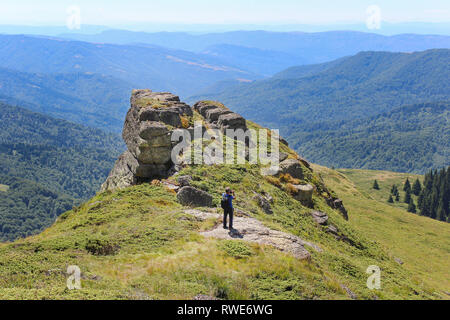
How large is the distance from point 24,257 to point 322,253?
16.0 meters

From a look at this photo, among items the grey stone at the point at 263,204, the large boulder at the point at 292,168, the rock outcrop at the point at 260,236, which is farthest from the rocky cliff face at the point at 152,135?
the rock outcrop at the point at 260,236

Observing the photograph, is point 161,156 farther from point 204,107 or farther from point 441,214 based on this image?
point 441,214

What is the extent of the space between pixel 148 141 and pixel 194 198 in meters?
9.31

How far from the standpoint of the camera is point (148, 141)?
100 feet

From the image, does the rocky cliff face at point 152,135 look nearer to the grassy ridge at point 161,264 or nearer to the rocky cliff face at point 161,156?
the rocky cliff face at point 161,156

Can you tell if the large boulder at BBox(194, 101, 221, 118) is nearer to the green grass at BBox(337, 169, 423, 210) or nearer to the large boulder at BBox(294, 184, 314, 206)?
the large boulder at BBox(294, 184, 314, 206)

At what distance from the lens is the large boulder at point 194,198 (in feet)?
78.5

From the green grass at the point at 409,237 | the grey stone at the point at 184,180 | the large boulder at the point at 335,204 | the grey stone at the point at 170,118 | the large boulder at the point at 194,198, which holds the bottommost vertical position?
the green grass at the point at 409,237

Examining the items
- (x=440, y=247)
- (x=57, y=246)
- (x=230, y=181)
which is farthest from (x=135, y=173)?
(x=440, y=247)

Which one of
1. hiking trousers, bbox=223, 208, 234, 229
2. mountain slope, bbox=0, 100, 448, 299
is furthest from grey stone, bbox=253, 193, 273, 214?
hiking trousers, bbox=223, 208, 234, 229

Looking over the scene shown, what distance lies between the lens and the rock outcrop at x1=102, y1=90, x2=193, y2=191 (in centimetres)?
3084

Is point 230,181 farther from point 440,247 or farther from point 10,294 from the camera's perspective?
point 440,247

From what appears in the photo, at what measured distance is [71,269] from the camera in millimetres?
13875

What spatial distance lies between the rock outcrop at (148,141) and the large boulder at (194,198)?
20.9 ft
